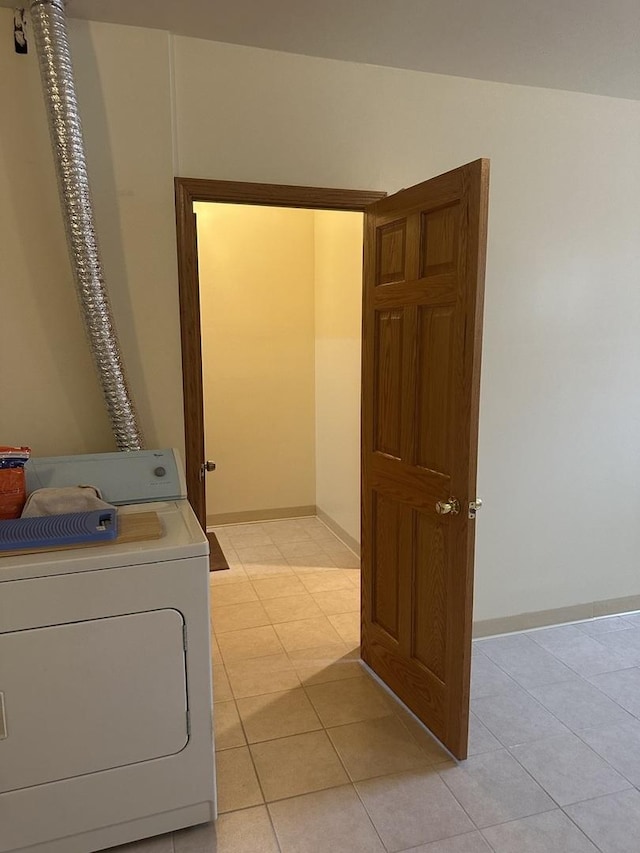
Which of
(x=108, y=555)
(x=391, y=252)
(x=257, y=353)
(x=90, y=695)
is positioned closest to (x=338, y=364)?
(x=257, y=353)

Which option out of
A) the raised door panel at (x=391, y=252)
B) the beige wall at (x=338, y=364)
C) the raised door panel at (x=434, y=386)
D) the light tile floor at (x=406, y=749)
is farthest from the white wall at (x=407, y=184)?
the beige wall at (x=338, y=364)

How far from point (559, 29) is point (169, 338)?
1812mm

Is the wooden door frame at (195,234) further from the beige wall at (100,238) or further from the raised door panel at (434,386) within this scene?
the raised door panel at (434,386)

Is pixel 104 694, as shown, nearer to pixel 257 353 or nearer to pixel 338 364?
pixel 338 364

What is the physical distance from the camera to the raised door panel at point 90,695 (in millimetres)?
1592

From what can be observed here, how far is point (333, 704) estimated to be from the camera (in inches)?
97.6

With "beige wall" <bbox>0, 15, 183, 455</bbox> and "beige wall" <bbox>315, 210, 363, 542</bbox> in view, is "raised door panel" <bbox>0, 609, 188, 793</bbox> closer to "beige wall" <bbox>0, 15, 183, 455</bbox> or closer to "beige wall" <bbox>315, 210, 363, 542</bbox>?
"beige wall" <bbox>0, 15, 183, 455</bbox>

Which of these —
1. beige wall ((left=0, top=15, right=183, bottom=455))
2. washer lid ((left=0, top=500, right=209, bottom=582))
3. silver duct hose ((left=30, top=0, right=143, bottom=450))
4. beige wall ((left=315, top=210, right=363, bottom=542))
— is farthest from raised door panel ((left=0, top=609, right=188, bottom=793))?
beige wall ((left=315, top=210, right=363, bottom=542))

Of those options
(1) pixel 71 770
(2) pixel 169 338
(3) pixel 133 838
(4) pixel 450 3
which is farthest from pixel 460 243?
(3) pixel 133 838

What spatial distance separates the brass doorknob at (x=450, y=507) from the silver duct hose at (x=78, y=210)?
1.10m

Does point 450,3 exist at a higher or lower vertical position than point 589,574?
higher

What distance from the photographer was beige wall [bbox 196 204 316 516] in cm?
452

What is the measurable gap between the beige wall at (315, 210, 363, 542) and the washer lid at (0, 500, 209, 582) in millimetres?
2310

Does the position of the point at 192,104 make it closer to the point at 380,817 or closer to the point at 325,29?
the point at 325,29
